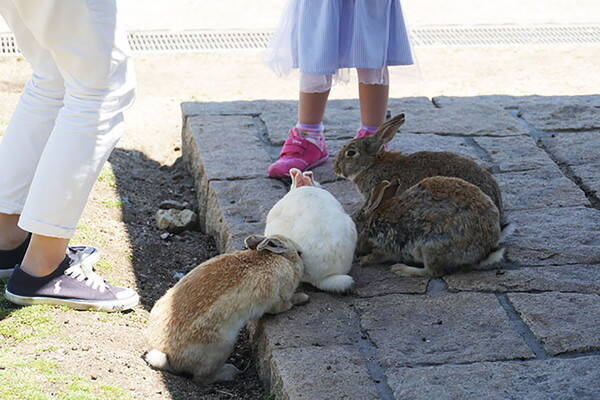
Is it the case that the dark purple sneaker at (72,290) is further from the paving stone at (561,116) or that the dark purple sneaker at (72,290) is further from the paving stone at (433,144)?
the paving stone at (561,116)

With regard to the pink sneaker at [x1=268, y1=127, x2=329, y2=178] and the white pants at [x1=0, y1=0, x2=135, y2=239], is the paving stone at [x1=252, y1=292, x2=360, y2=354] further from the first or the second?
the pink sneaker at [x1=268, y1=127, x2=329, y2=178]

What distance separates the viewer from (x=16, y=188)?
3463 mm

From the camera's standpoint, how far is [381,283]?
137 inches

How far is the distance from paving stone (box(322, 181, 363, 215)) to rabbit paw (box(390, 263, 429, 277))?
2.17 feet

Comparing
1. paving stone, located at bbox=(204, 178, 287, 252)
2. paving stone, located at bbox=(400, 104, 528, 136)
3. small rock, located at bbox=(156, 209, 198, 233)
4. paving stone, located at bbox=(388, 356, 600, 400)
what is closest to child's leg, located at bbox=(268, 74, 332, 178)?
paving stone, located at bbox=(204, 178, 287, 252)

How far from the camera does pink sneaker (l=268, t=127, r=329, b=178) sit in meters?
4.50

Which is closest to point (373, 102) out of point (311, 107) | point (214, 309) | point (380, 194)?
point (311, 107)

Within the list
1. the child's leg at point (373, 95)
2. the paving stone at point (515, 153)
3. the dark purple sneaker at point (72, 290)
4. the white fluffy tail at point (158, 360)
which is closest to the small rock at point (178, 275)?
the dark purple sneaker at point (72, 290)

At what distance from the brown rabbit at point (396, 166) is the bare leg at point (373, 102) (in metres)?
0.33

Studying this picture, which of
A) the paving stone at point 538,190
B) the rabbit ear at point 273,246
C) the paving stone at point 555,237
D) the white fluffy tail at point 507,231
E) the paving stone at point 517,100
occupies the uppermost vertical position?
the rabbit ear at point 273,246

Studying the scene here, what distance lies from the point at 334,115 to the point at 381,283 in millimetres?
2179

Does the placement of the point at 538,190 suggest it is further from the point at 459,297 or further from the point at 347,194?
the point at 459,297

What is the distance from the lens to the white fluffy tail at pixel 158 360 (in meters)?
3.03

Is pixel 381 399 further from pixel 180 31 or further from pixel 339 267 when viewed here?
pixel 180 31
